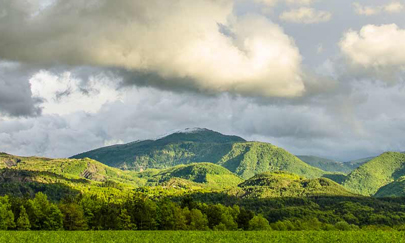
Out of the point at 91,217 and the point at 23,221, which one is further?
the point at 91,217

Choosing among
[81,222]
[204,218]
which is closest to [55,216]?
[81,222]

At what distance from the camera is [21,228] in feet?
567

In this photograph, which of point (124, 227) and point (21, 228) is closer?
point (21, 228)

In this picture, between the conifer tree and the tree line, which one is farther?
the tree line

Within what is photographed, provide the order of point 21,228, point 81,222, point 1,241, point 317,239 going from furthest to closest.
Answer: point 81,222, point 21,228, point 317,239, point 1,241

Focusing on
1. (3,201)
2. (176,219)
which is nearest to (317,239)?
(176,219)

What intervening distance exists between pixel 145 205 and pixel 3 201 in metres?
70.8

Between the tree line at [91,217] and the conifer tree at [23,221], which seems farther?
the tree line at [91,217]

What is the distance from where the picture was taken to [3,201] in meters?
194

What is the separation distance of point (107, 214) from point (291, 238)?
122266 millimetres

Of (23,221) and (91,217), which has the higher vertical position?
(91,217)

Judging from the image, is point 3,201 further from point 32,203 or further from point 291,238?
point 291,238

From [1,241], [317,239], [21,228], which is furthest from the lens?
[21,228]

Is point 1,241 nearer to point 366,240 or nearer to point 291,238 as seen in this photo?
point 291,238
